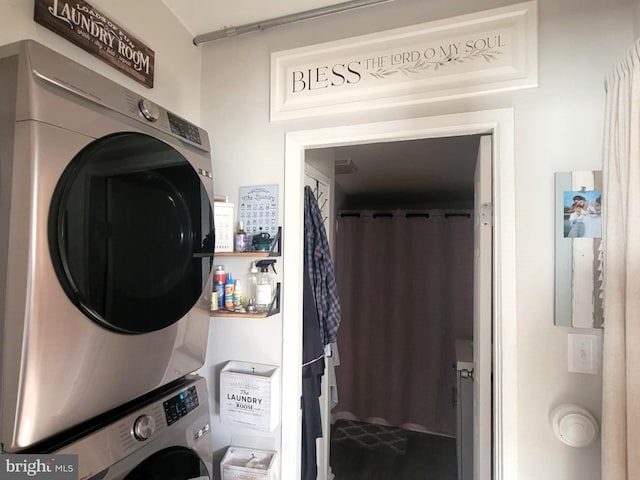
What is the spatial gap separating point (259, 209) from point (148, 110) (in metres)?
0.57

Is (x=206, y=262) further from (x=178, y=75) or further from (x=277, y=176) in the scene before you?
(x=178, y=75)

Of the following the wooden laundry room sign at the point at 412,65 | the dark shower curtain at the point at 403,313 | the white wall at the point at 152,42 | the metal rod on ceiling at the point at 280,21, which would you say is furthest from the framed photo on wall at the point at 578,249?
the dark shower curtain at the point at 403,313

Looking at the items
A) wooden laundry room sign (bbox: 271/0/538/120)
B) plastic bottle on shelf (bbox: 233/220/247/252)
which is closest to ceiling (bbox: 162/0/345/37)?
wooden laundry room sign (bbox: 271/0/538/120)

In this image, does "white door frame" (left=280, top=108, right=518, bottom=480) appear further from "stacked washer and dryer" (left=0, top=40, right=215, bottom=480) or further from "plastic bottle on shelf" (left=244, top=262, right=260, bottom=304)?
"stacked washer and dryer" (left=0, top=40, right=215, bottom=480)

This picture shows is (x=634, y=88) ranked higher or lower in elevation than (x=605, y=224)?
higher

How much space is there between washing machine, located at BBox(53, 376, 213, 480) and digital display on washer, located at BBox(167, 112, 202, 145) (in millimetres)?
713

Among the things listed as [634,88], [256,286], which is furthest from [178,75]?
[634,88]

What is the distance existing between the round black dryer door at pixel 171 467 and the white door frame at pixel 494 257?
0.45m

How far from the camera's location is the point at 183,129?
38.1 inches

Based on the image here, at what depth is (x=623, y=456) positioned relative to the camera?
0.77 m

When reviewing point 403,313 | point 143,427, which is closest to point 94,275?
point 143,427

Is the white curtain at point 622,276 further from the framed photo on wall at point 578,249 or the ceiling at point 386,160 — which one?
the ceiling at point 386,160

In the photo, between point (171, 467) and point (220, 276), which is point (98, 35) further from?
point (171, 467)

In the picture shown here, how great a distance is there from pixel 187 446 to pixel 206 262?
1.60ft
